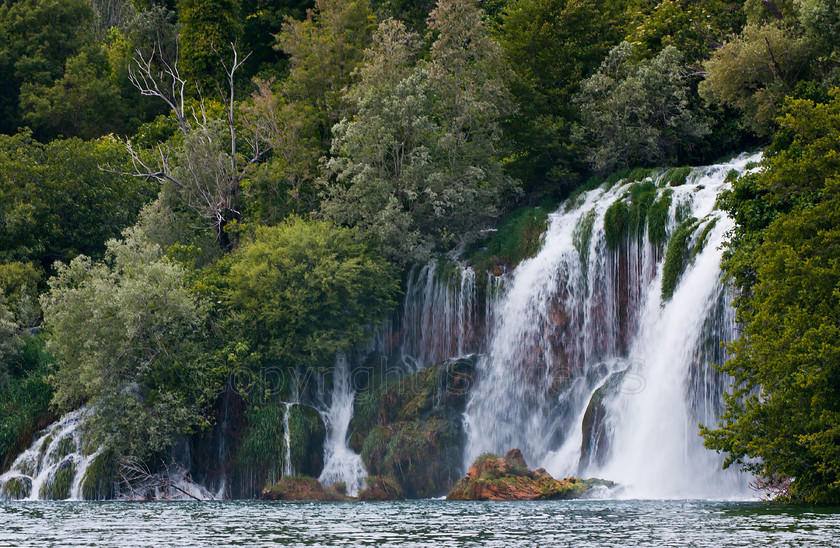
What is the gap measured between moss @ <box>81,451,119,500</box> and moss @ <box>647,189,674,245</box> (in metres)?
20.5

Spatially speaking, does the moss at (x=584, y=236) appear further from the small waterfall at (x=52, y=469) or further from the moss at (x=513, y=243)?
the small waterfall at (x=52, y=469)

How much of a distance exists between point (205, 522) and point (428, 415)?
46.9ft

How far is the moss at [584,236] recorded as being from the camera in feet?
130

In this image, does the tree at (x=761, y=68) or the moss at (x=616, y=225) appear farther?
the tree at (x=761, y=68)

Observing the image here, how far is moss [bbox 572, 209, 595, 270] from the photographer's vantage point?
3950cm

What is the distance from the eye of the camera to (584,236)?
39.8 metres

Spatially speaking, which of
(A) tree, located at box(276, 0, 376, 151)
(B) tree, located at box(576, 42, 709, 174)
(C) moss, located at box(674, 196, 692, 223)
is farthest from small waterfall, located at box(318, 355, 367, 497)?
(B) tree, located at box(576, 42, 709, 174)

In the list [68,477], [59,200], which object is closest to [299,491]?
[68,477]

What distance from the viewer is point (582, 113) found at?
45531mm

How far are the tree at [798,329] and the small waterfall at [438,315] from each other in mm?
14078

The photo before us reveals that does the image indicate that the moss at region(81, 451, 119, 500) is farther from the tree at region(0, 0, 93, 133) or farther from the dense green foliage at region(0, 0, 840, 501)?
the tree at region(0, 0, 93, 133)

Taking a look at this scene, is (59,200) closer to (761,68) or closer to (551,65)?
(551,65)

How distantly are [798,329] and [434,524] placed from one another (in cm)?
1000

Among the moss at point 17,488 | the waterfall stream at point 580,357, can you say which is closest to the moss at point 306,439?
the waterfall stream at point 580,357
